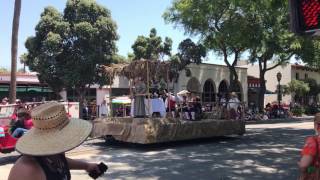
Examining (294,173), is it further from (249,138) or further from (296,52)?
(296,52)

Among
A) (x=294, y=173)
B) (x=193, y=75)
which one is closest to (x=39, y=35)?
(x=193, y=75)

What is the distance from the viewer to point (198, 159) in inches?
505

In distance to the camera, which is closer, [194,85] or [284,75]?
[194,85]

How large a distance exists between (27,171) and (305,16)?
3.92 metres

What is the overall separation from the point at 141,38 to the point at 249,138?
69.2 ft

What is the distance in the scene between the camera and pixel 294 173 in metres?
10.8

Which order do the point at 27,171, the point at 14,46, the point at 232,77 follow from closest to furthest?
1. the point at 27,171
2. the point at 14,46
3. the point at 232,77

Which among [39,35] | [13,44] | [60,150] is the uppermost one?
[39,35]

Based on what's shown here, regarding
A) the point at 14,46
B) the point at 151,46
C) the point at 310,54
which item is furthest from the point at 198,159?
the point at 310,54

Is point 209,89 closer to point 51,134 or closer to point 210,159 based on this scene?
point 210,159

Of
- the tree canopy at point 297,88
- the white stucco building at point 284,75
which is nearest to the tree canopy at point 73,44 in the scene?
the tree canopy at point 297,88

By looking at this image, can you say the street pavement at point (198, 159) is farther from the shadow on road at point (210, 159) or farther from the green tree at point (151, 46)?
the green tree at point (151, 46)

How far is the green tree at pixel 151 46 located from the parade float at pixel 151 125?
1989 centimetres

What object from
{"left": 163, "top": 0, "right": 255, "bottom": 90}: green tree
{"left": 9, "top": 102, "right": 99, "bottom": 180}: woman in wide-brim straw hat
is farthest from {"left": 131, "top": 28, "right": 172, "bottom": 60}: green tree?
{"left": 9, "top": 102, "right": 99, "bottom": 180}: woman in wide-brim straw hat
